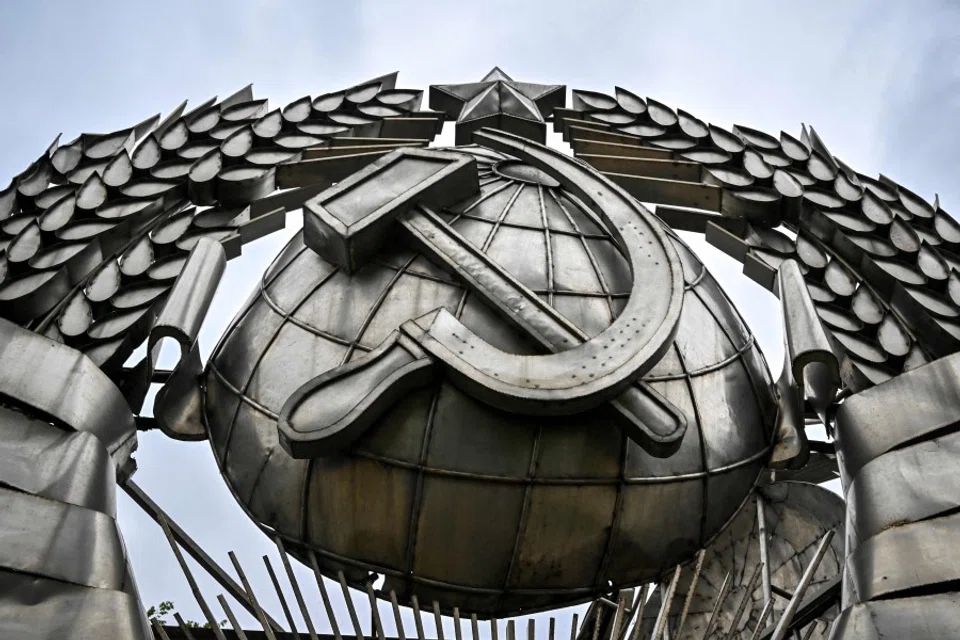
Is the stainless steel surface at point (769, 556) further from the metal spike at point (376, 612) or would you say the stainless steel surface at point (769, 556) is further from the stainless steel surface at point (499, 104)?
the stainless steel surface at point (499, 104)

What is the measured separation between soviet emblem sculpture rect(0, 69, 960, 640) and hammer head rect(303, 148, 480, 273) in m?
0.03

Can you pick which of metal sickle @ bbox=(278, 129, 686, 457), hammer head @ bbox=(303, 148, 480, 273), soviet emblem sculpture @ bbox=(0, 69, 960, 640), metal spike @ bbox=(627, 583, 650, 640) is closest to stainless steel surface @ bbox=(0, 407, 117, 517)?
soviet emblem sculpture @ bbox=(0, 69, 960, 640)

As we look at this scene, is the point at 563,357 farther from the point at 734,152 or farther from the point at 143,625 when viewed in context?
the point at 734,152

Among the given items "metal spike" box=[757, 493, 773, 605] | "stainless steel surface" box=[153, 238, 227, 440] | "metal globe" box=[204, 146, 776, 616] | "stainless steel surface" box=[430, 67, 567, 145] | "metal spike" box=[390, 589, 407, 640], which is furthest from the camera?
"stainless steel surface" box=[430, 67, 567, 145]

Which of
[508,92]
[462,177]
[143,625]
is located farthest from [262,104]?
[143,625]

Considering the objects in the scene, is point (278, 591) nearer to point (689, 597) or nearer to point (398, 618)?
point (398, 618)

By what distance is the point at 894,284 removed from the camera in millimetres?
12297

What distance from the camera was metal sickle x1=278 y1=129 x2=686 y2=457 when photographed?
9.64 m

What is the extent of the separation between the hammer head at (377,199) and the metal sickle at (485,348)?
0.02 metres

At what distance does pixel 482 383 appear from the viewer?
9.58 meters

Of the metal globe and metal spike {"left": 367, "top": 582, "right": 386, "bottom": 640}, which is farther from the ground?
the metal globe

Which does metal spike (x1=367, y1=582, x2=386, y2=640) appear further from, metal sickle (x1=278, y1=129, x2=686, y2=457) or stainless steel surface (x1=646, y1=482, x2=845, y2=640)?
stainless steel surface (x1=646, y1=482, x2=845, y2=640)

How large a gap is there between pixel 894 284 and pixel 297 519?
21.2 ft

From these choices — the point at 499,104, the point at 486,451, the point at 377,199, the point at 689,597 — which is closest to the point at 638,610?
the point at 689,597
